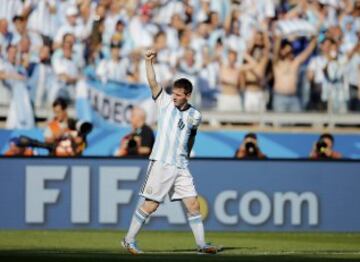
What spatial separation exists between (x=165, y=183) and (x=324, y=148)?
653cm

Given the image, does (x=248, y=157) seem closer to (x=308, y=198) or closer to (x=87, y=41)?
(x=308, y=198)

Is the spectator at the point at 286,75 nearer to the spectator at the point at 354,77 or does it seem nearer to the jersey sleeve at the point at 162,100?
the spectator at the point at 354,77

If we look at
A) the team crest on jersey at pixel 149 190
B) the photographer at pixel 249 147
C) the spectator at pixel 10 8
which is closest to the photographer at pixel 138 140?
the photographer at pixel 249 147

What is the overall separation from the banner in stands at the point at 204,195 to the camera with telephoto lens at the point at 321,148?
78cm

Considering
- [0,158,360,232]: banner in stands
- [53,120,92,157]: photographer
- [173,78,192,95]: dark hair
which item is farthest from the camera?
[53,120,92,157]: photographer

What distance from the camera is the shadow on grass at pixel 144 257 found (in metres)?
9.52

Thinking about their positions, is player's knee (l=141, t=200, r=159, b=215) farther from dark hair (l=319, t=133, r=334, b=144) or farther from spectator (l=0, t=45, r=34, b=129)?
spectator (l=0, t=45, r=34, b=129)

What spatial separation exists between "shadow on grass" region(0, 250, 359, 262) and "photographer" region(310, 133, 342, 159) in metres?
6.16

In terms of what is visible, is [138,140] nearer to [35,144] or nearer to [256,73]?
[35,144]

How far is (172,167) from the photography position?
10789 mm

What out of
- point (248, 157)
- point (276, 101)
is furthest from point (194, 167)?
point (276, 101)

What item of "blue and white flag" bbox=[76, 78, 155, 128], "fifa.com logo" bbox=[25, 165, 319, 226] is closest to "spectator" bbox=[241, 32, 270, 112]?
"blue and white flag" bbox=[76, 78, 155, 128]

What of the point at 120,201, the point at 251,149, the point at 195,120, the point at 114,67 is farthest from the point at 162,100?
the point at 114,67

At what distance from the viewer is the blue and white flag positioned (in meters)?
17.9
